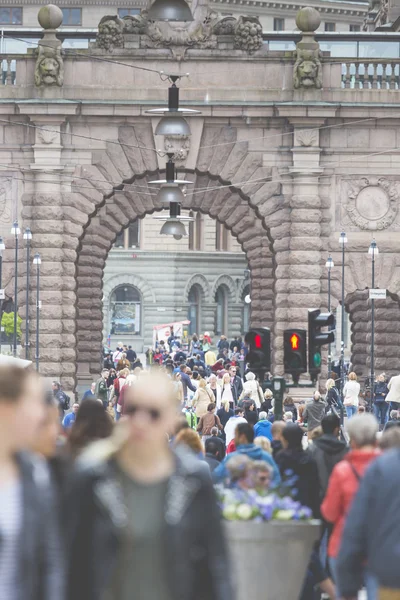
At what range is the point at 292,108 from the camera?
4169 cm

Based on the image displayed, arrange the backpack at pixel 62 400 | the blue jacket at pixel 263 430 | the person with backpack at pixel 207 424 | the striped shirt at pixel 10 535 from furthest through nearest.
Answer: the backpack at pixel 62 400 → the person with backpack at pixel 207 424 → the blue jacket at pixel 263 430 → the striped shirt at pixel 10 535

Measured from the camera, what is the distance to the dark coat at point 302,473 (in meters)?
14.4

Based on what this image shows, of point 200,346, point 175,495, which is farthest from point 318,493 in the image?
point 200,346

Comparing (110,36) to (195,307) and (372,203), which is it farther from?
(195,307)

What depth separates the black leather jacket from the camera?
8.17 m

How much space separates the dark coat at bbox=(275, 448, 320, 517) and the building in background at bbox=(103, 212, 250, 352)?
71.4 meters

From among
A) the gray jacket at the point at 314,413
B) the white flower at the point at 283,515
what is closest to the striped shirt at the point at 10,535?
the white flower at the point at 283,515

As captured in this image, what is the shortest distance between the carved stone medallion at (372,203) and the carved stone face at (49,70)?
7.39m

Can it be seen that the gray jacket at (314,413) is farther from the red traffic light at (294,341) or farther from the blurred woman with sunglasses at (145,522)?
the blurred woman with sunglasses at (145,522)

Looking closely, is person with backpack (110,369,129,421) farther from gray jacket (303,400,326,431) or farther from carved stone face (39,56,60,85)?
carved stone face (39,56,60,85)

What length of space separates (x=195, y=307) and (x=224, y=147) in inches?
1921

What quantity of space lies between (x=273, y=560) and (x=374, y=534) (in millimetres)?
3012

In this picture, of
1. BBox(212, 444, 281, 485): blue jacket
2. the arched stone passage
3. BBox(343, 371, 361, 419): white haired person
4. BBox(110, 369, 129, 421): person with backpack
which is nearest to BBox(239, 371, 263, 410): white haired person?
BBox(343, 371, 361, 419): white haired person

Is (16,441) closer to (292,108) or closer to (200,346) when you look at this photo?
(292,108)
